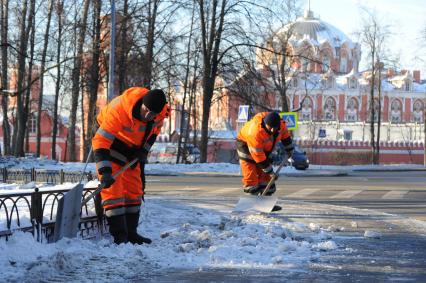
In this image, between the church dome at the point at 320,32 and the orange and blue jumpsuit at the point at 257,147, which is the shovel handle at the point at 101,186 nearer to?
the orange and blue jumpsuit at the point at 257,147

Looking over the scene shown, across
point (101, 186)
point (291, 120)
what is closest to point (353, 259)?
point (101, 186)

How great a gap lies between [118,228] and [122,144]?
0.95 meters

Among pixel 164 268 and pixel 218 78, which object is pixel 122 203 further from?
pixel 218 78

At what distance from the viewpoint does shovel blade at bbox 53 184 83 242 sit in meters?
7.23

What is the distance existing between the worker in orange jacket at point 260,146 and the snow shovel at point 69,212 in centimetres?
385

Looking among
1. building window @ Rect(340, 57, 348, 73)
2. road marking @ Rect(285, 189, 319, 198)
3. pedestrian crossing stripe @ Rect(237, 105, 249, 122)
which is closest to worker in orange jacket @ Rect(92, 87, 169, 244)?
road marking @ Rect(285, 189, 319, 198)

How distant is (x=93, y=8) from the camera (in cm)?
3150

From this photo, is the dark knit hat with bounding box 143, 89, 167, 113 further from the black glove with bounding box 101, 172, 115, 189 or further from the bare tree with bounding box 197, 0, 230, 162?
the bare tree with bounding box 197, 0, 230, 162

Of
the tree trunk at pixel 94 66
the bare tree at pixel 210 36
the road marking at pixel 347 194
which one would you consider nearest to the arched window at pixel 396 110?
the bare tree at pixel 210 36

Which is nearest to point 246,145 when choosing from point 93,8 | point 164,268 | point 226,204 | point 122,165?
point 226,204

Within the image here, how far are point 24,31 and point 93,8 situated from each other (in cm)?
538

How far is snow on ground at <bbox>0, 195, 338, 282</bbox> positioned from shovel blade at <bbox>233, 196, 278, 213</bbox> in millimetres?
1675

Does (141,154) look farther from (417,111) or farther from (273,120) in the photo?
(417,111)

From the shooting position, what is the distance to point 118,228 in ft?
25.2
